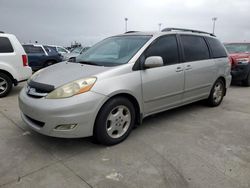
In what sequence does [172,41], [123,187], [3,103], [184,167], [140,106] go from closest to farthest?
1. [123,187]
2. [184,167]
3. [140,106]
4. [172,41]
5. [3,103]

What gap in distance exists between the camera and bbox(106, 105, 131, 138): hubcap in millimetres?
3191

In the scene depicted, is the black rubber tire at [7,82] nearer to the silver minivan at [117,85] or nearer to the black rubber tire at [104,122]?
the silver minivan at [117,85]

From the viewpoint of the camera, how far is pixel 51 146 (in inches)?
126

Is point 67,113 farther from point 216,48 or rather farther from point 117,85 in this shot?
point 216,48

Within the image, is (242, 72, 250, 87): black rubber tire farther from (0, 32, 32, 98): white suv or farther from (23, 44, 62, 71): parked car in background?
(23, 44, 62, 71): parked car in background

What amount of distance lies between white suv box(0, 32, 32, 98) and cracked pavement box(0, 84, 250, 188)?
79.8 inches

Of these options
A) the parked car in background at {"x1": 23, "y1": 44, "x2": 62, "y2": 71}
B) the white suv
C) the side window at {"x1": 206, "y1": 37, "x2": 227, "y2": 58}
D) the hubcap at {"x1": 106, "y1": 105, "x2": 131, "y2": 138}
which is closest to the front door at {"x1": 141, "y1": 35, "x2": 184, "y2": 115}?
the hubcap at {"x1": 106, "y1": 105, "x2": 131, "y2": 138}

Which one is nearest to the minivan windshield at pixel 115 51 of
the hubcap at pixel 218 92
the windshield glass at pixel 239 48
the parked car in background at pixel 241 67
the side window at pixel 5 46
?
the hubcap at pixel 218 92

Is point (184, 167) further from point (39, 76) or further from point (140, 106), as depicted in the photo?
point (39, 76)

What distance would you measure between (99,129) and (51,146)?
747 millimetres

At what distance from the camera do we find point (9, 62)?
597 cm

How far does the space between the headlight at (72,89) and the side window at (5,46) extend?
387cm

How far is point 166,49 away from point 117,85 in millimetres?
1319


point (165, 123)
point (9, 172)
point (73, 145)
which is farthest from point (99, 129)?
point (165, 123)
